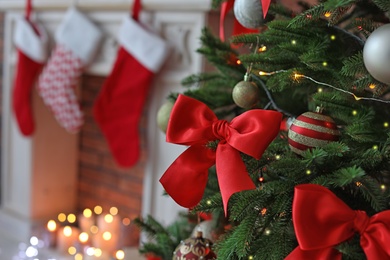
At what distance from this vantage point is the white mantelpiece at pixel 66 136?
72.2 inches

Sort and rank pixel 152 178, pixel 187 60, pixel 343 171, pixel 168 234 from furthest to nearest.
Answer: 1. pixel 152 178
2. pixel 187 60
3. pixel 168 234
4. pixel 343 171

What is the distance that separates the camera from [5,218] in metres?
2.69

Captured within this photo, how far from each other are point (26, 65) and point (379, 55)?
6.76 feet

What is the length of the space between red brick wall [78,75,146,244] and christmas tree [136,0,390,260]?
5.22ft

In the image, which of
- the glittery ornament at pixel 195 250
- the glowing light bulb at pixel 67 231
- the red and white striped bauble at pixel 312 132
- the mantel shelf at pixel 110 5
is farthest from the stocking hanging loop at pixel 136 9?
the red and white striped bauble at pixel 312 132

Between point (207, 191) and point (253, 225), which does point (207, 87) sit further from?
point (253, 225)

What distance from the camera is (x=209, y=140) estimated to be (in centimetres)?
86

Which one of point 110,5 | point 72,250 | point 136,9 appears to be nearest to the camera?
point 136,9

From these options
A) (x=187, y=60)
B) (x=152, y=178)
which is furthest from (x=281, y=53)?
(x=152, y=178)

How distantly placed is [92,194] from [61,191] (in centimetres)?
17

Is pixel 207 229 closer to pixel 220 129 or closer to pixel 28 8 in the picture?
pixel 220 129

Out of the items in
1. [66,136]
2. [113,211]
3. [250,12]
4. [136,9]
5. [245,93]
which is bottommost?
[113,211]

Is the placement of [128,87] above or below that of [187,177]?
below

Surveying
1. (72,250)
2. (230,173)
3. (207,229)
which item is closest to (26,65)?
(72,250)
